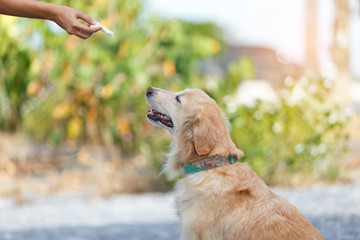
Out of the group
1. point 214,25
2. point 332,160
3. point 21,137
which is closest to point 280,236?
point 332,160

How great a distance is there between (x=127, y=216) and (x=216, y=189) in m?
3.27

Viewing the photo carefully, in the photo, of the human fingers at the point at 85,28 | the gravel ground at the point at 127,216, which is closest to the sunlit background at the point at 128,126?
the gravel ground at the point at 127,216

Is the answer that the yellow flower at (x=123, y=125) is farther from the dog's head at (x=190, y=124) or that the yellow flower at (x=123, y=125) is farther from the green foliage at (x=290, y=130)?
the dog's head at (x=190, y=124)

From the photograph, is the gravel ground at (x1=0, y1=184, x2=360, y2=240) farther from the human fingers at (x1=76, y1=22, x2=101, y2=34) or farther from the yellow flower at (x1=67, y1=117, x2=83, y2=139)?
the human fingers at (x1=76, y1=22, x2=101, y2=34)

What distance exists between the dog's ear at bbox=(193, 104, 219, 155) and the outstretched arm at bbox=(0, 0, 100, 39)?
88 cm

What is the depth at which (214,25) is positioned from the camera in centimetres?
3581

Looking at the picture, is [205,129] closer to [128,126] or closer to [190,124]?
[190,124]

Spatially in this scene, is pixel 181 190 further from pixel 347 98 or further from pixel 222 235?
pixel 347 98

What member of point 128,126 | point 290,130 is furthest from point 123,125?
point 290,130

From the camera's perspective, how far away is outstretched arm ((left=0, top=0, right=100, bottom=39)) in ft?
8.09

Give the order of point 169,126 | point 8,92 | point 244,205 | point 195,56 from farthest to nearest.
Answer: point 8,92, point 195,56, point 169,126, point 244,205

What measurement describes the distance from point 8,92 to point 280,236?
8.21 m

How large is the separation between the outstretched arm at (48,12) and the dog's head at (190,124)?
89cm

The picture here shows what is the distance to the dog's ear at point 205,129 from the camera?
2.86 metres
